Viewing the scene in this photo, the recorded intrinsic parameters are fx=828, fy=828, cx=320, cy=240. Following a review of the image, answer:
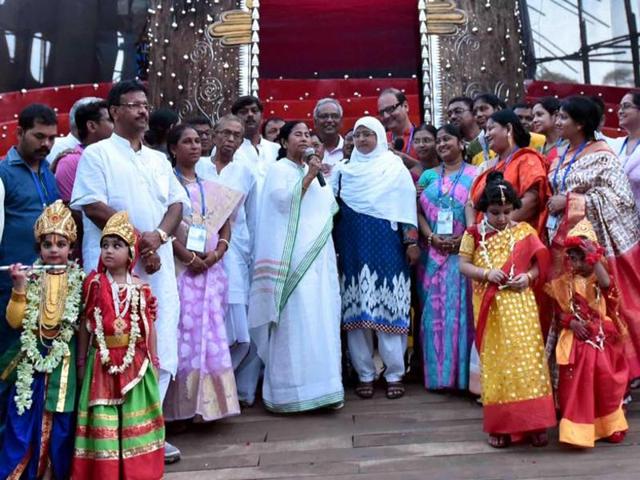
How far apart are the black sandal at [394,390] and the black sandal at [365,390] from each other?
10 centimetres

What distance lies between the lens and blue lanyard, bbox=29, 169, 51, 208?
3.41 meters

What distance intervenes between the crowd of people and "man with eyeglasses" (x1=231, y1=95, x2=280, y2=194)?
17 mm

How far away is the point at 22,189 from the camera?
3363 millimetres

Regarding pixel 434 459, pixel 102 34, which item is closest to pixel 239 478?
pixel 434 459

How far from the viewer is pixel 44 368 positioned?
3031mm

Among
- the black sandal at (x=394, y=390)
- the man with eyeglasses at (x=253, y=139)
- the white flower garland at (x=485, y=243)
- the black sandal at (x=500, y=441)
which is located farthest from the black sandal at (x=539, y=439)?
the man with eyeglasses at (x=253, y=139)

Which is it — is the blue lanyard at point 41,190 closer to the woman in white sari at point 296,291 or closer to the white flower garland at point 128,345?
the white flower garland at point 128,345

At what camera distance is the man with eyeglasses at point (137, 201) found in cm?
337

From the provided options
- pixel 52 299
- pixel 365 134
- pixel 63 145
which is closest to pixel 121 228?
pixel 52 299

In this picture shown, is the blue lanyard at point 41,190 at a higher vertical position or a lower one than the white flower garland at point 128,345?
higher

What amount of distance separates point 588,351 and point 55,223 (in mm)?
2209

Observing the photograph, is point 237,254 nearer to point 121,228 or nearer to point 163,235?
point 163,235

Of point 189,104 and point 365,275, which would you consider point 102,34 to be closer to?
point 189,104

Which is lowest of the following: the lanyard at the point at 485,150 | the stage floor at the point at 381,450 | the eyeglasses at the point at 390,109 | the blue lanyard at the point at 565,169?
the stage floor at the point at 381,450
